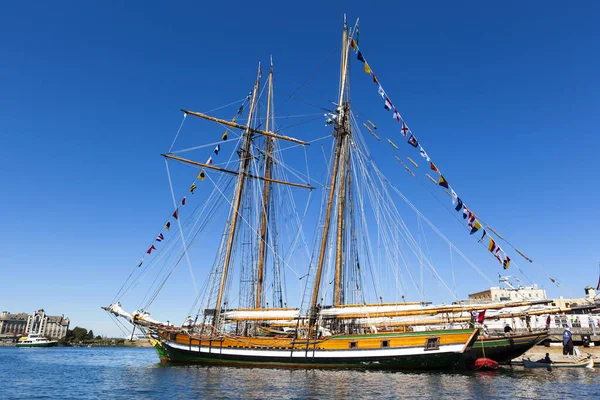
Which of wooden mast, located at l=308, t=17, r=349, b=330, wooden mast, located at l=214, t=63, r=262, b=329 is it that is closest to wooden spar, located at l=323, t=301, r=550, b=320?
wooden mast, located at l=308, t=17, r=349, b=330

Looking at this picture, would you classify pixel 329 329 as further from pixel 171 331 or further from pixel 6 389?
pixel 6 389

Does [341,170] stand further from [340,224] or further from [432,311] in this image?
[432,311]

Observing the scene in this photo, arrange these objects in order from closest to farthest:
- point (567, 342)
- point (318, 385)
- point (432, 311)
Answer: point (318, 385) < point (432, 311) < point (567, 342)

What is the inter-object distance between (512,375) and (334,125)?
27.7m

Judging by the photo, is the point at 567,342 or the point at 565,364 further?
the point at 567,342

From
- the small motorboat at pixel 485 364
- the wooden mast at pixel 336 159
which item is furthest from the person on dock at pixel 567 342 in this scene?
the wooden mast at pixel 336 159

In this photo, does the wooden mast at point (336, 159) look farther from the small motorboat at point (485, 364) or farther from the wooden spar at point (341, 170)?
the small motorboat at point (485, 364)

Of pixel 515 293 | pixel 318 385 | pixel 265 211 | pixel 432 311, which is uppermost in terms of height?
pixel 265 211

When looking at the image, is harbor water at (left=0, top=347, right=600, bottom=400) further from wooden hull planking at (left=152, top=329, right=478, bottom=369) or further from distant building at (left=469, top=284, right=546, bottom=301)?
distant building at (left=469, top=284, right=546, bottom=301)

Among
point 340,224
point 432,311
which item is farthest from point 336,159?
point 432,311

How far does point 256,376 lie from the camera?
31016mm

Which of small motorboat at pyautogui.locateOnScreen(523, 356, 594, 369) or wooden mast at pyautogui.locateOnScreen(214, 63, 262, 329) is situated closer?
small motorboat at pyautogui.locateOnScreen(523, 356, 594, 369)

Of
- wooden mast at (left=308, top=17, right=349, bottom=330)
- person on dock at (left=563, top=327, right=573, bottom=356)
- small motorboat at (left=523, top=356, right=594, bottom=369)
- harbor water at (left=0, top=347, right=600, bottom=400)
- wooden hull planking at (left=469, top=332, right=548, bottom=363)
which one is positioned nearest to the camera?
harbor water at (left=0, top=347, right=600, bottom=400)

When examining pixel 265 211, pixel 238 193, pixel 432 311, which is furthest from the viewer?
pixel 265 211
